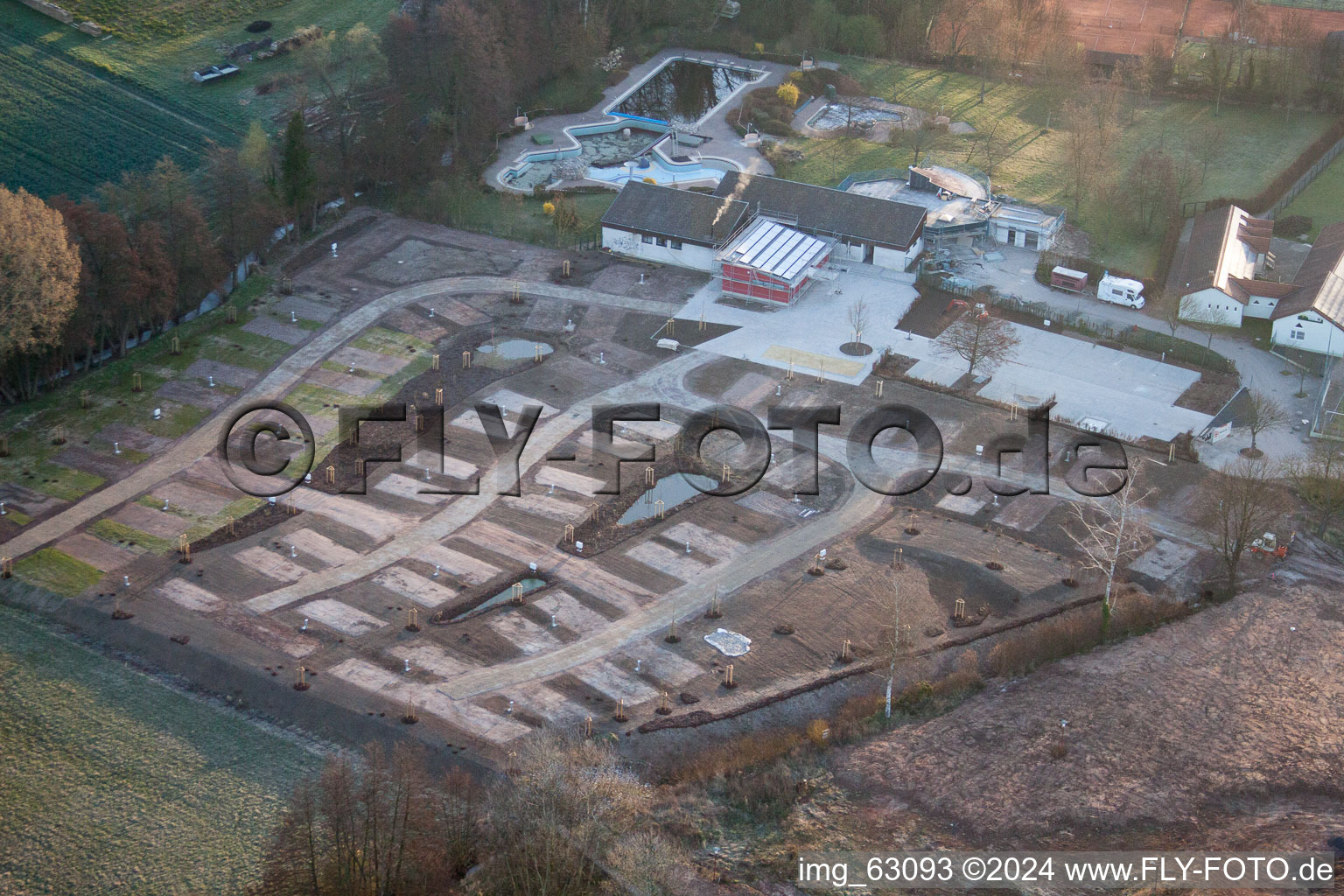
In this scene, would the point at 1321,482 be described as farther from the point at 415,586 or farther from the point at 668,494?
the point at 415,586

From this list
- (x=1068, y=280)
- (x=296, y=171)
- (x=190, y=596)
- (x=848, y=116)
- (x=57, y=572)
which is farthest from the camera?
(x=848, y=116)

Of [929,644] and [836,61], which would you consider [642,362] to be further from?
[836,61]

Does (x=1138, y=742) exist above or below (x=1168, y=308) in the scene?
below

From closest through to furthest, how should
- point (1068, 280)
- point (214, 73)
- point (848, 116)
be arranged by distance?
1. point (1068, 280)
2. point (214, 73)
3. point (848, 116)

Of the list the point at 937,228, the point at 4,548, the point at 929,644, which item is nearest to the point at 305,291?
the point at 4,548

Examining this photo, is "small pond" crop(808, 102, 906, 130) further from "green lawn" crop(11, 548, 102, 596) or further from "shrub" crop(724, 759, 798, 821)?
"shrub" crop(724, 759, 798, 821)

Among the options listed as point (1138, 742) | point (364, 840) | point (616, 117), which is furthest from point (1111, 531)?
point (616, 117)
